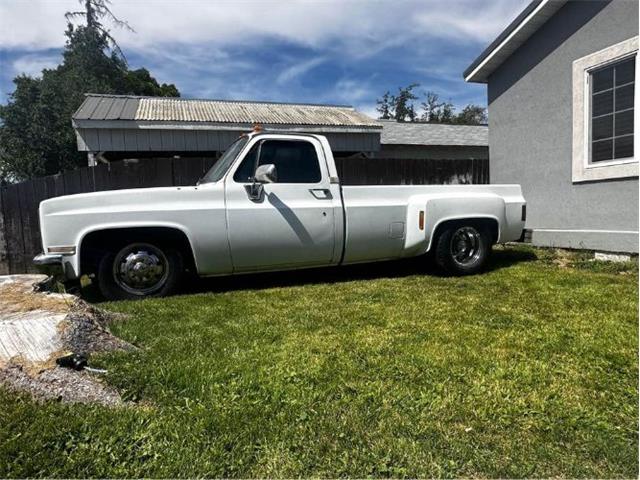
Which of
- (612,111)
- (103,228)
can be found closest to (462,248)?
(612,111)

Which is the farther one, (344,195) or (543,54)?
(543,54)

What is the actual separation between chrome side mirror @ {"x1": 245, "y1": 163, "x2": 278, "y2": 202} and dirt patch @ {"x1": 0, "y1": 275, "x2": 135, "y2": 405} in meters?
2.03

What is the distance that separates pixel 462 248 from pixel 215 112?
33.8ft

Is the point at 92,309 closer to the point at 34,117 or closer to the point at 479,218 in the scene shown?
the point at 479,218

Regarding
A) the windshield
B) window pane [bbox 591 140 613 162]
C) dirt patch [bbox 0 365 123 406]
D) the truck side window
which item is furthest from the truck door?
window pane [bbox 591 140 613 162]

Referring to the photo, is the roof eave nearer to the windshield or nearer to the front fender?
the windshield

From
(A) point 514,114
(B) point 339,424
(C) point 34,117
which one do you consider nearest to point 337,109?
(A) point 514,114

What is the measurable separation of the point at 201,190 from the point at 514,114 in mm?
6860

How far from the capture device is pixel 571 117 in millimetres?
7531

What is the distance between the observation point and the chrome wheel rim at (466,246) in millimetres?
6039

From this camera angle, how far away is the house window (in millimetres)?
6699

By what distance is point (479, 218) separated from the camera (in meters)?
6.03

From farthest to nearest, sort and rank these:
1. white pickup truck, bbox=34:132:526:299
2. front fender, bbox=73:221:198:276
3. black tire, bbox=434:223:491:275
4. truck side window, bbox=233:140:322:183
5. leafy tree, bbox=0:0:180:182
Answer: leafy tree, bbox=0:0:180:182
black tire, bbox=434:223:491:275
truck side window, bbox=233:140:322:183
white pickup truck, bbox=34:132:526:299
front fender, bbox=73:221:198:276

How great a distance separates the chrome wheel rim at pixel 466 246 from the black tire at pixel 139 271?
3.63 metres
